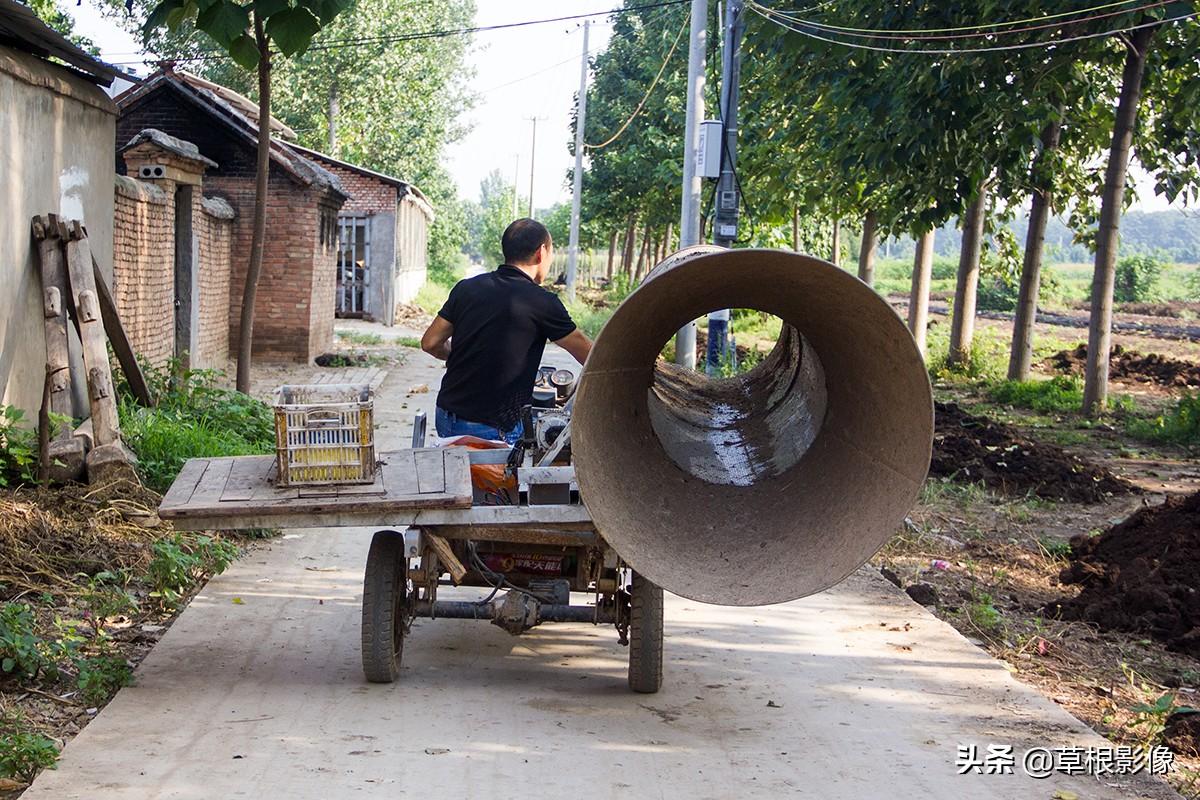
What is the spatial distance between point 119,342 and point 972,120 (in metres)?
8.99

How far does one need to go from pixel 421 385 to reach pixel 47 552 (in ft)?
36.5

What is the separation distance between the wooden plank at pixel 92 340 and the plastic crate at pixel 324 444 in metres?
3.87

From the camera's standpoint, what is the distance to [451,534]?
521cm

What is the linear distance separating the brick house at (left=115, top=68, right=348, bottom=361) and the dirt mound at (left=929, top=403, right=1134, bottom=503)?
35.3 feet

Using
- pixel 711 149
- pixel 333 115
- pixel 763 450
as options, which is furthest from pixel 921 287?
pixel 333 115

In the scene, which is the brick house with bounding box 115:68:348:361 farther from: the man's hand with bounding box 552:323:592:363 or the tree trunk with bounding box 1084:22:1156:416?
the man's hand with bounding box 552:323:592:363

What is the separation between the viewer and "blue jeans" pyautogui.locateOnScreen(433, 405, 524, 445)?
6.02m

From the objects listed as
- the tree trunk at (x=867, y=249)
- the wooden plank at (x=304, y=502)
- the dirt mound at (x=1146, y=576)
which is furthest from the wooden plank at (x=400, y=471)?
the tree trunk at (x=867, y=249)

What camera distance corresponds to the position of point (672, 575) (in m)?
4.64

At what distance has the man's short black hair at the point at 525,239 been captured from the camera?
19.5ft

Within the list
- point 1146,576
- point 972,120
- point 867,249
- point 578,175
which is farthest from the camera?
point 578,175

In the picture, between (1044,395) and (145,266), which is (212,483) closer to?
(145,266)

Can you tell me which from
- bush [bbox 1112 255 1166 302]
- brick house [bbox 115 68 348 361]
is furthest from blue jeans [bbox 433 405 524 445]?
bush [bbox 1112 255 1166 302]

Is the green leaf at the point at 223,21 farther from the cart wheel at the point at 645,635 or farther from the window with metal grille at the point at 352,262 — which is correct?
the window with metal grille at the point at 352,262
